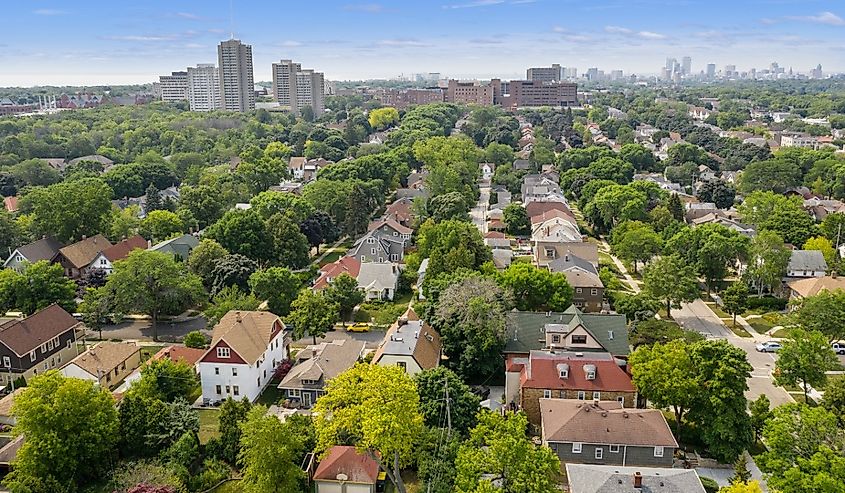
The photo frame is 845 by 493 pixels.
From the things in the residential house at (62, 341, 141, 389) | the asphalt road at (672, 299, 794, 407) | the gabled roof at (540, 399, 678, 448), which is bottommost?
the asphalt road at (672, 299, 794, 407)

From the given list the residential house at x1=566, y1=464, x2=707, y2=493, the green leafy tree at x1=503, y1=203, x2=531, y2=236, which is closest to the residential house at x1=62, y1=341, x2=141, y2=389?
the residential house at x1=566, y1=464, x2=707, y2=493

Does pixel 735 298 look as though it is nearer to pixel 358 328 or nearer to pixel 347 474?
pixel 358 328

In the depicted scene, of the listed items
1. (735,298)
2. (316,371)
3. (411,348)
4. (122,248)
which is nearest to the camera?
(316,371)

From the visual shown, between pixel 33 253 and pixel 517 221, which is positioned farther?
pixel 517 221

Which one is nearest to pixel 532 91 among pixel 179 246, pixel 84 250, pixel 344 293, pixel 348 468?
pixel 179 246

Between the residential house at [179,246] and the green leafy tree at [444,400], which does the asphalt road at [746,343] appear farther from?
the residential house at [179,246]

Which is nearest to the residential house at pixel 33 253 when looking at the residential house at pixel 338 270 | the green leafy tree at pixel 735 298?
the residential house at pixel 338 270

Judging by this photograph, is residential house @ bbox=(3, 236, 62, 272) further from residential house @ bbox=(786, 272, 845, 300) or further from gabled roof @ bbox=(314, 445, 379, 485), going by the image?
residential house @ bbox=(786, 272, 845, 300)
